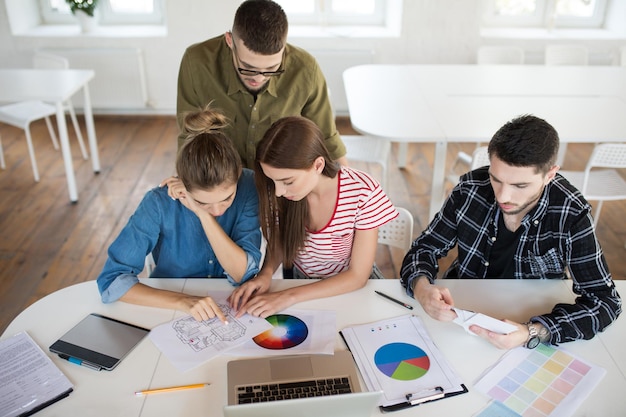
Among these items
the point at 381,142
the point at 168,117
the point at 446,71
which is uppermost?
the point at 446,71

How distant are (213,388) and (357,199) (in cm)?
73

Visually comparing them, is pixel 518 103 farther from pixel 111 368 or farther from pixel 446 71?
pixel 111 368

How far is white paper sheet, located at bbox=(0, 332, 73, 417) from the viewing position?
1372mm

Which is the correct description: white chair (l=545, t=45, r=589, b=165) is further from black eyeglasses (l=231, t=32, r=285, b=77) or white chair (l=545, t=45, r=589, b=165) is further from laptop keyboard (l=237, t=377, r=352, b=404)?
laptop keyboard (l=237, t=377, r=352, b=404)

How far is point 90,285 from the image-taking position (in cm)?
179

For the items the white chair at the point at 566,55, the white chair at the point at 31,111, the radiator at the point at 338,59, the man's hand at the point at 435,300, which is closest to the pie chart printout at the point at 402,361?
the man's hand at the point at 435,300

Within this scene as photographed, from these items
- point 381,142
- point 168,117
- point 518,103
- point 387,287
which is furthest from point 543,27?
point 387,287

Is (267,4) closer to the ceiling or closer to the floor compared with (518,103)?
closer to the ceiling

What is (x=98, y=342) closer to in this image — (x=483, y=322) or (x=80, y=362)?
(x=80, y=362)

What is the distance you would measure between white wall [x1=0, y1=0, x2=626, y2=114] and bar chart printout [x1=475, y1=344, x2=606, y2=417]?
3.82 meters

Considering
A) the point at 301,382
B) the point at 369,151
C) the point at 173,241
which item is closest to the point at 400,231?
the point at 173,241

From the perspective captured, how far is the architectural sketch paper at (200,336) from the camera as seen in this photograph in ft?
4.98

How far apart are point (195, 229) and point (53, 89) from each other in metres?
2.28

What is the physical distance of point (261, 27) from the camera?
1.82 m
